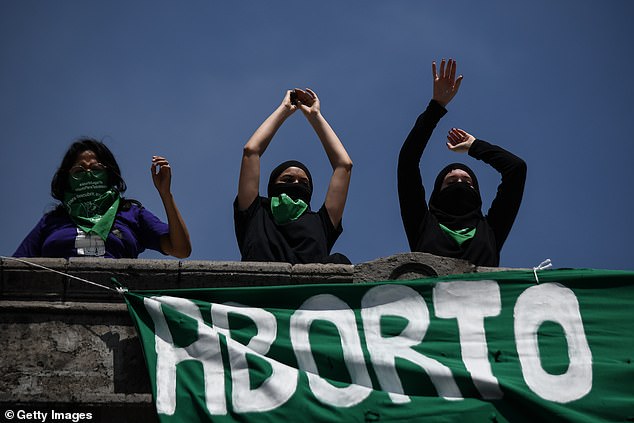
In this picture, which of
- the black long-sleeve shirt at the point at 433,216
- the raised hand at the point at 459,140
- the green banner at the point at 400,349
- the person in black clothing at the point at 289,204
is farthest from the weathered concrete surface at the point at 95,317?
the raised hand at the point at 459,140

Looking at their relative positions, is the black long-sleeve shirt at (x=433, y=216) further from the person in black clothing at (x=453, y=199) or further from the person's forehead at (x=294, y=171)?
the person's forehead at (x=294, y=171)

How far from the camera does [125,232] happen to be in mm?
7352

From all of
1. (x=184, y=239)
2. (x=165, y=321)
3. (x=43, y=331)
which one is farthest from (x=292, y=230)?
(x=43, y=331)

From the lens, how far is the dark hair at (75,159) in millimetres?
7648

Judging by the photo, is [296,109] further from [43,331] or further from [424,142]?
[43,331]

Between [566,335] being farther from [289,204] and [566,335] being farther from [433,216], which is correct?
[289,204]

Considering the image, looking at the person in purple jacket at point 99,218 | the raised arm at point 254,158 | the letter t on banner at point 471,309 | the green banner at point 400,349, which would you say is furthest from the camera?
the raised arm at point 254,158

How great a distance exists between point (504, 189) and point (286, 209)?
146 cm

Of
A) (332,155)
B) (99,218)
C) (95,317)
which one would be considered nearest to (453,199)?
(332,155)

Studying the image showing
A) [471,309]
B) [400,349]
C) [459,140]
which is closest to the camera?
[400,349]

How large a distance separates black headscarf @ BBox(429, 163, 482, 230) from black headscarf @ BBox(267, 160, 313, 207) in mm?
830

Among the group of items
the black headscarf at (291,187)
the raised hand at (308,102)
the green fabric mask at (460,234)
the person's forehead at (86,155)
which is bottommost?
the green fabric mask at (460,234)

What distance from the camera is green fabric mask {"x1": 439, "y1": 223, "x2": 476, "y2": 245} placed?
7527 mm

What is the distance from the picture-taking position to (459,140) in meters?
8.38
